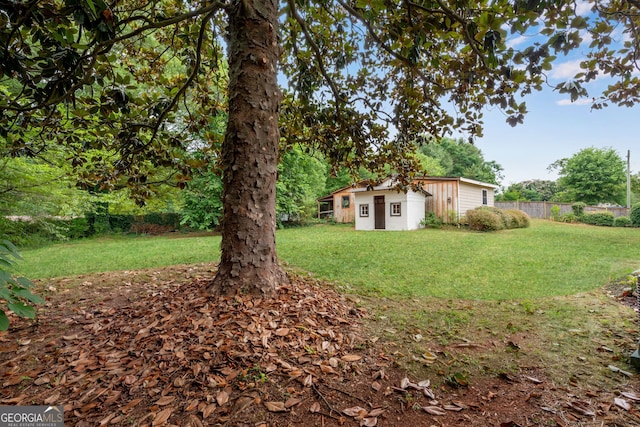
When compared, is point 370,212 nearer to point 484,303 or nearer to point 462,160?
point 484,303

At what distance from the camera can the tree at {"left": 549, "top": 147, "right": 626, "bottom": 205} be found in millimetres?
24548

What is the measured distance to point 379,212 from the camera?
1548 centimetres

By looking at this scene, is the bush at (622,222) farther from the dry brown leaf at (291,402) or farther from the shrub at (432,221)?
the dry brown leaf at (291,402)

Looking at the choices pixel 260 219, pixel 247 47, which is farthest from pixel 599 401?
pixel 247 47

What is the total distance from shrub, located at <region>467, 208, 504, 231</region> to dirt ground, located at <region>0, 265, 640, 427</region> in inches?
481

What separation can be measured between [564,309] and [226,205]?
4399 millimetres

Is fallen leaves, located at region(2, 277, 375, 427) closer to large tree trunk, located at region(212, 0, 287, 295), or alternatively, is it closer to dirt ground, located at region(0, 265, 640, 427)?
dirt ground, located at region(0, 265, 640, 427)

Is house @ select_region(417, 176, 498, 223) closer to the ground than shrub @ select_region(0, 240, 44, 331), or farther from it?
farther from it

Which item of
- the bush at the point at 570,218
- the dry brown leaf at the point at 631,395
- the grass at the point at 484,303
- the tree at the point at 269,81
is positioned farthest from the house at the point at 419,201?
the dry brown leaf at the point at 631,395

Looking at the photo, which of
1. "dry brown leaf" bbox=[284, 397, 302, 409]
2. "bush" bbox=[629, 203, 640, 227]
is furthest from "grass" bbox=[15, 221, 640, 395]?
"bush" bbox=[629, 203, 640, 227]

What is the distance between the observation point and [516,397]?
6.23 feet

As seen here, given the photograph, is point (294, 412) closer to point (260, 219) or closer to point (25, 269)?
point (260, 219)

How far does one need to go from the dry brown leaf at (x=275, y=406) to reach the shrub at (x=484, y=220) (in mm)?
13904

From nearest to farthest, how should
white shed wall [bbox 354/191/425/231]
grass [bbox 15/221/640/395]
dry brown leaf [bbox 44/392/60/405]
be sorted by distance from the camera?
dry brown leaf [bbox 44/392/60/405] → grass [bbox 15/221/640/395] → white shed wall [bbox 354/191/425/231]
